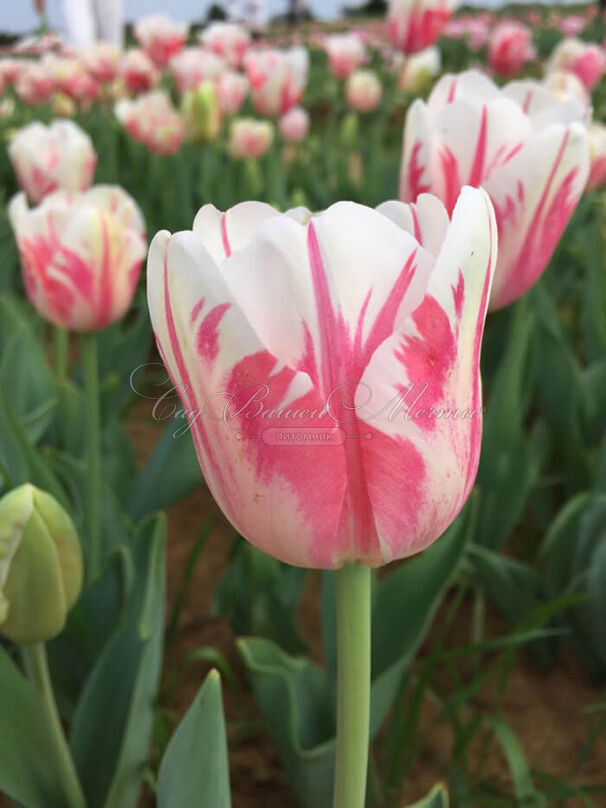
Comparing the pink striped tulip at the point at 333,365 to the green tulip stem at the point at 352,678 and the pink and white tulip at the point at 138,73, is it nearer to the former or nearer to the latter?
the green tulip stem at the point at 352,678

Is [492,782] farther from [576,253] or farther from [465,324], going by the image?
[576,253]

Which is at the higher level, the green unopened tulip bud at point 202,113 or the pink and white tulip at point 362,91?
the green unopened tulip bud at point 202,113

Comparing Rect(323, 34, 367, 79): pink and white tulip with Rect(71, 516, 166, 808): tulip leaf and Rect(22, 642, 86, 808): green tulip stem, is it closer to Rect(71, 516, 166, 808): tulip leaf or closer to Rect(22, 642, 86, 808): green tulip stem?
Rect(71, 516, 166, 808): tulip leaf

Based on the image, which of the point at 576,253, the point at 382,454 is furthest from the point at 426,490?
the point at 576,253

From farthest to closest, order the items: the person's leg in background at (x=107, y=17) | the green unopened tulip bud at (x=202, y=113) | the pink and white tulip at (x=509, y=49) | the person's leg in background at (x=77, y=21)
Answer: the person's leg in background at (x=107, y=17), the person's leg in background at (x=77, y=21), the pink and white tulip at (x=509, y=49), the green unopened tulip bud at (x=202, y=113)

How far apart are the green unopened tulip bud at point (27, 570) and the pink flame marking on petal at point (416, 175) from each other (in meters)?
0.34

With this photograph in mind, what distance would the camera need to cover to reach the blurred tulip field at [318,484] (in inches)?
13.8

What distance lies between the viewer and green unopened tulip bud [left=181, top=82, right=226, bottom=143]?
73.0 inches

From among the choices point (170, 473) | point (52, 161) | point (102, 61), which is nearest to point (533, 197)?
point (170, 473)

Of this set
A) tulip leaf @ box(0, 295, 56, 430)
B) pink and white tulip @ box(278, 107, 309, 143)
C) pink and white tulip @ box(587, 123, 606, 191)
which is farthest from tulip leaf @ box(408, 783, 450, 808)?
pink and white tulip @ box(278, 107, 309, 143)

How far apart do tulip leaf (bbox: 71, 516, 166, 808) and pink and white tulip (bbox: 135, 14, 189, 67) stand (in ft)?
7.38

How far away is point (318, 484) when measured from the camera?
1.21ft

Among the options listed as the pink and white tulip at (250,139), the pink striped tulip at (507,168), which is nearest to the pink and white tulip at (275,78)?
the pink and white tulip at (250,139)

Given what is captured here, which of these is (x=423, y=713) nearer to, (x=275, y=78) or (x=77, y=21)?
(x=275, y=78)
